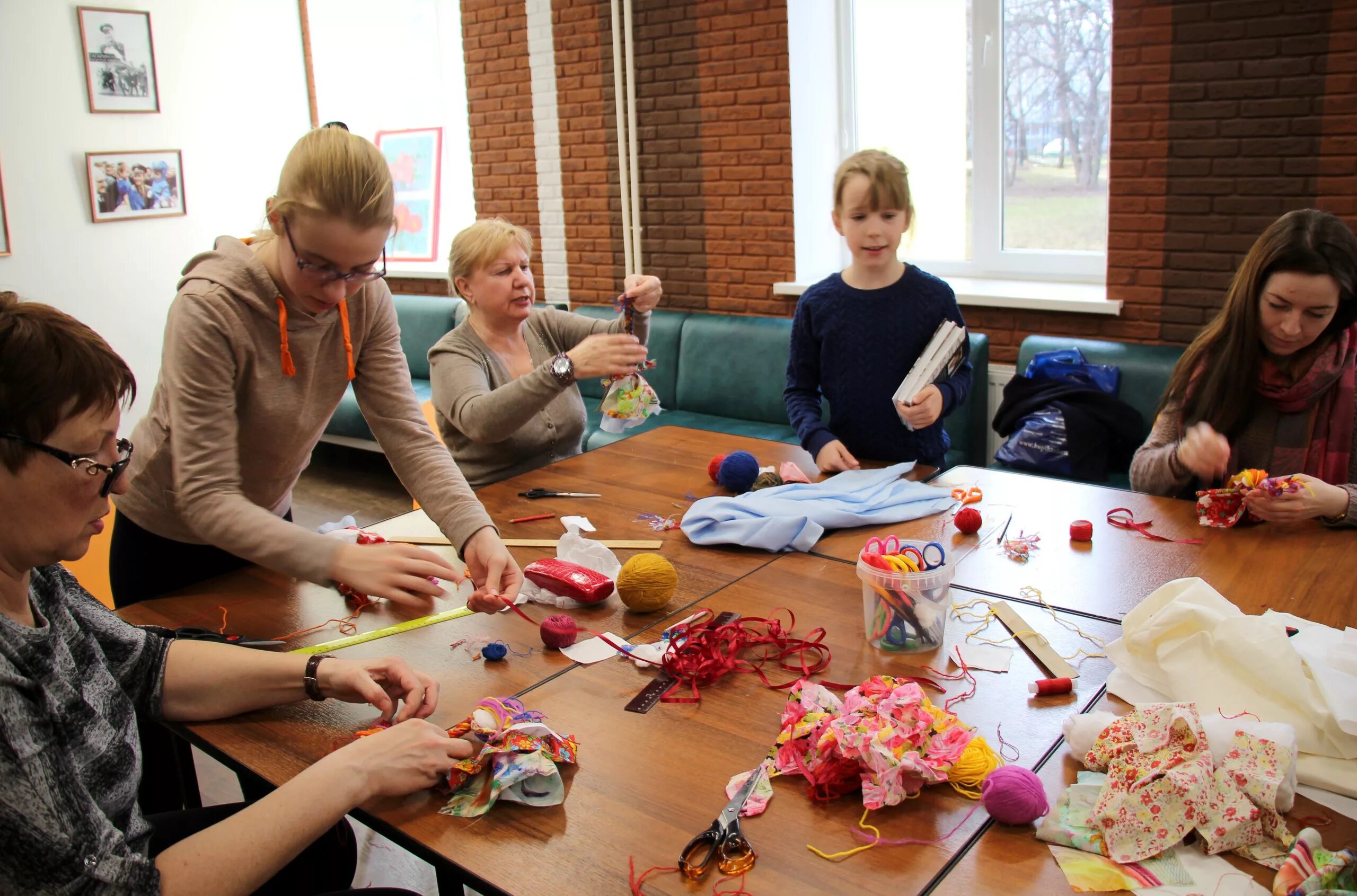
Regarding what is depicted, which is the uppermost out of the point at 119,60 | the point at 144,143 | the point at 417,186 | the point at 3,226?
the point at 119,60

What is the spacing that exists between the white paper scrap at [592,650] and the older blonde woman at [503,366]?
3.02 feet

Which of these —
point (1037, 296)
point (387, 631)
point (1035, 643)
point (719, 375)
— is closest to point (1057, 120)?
point (1037, 296)

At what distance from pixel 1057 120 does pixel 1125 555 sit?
10.9 ft

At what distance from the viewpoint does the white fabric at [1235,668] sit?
1.30m

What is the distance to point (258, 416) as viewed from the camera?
192 cm

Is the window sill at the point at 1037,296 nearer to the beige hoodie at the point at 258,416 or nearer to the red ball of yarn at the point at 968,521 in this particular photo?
the red ball of yarn at the point at 968,521

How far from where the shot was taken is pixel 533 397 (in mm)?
2547

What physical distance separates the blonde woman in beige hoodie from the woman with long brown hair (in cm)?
151

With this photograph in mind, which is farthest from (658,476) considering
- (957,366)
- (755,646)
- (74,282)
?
(74,282)

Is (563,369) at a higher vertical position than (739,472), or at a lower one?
higher

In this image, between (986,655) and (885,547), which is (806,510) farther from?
(986,655)

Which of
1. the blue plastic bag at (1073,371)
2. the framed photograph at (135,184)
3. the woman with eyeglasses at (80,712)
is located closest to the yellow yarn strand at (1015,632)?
the woman with eyeglasses at (80,712)

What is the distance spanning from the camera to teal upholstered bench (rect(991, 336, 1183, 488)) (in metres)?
3.97

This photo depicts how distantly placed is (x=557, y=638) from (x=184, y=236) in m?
Answer: 5.92
